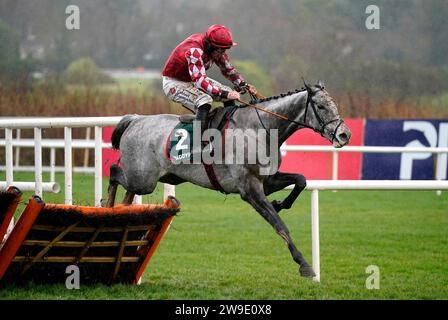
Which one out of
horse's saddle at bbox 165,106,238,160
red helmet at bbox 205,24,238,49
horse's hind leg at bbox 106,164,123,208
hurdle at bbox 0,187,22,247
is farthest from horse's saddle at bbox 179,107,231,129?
hurdle at bbox 0,187,22,247

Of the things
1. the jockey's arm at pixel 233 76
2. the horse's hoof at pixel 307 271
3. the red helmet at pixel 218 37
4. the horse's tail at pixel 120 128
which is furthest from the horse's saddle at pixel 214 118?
the horse's hoof at pixel 307 271

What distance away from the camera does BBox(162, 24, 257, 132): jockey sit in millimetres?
6184

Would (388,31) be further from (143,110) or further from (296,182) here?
(296,182)

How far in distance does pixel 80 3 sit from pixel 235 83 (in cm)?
1174

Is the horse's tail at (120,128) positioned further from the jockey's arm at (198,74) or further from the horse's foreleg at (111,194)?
Answer: the jockey's arm at (198,74)

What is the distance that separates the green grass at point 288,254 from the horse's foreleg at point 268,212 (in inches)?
7.4

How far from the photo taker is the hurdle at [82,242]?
5137 mm

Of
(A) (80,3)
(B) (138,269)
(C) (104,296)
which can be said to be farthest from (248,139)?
(A) (80,3)

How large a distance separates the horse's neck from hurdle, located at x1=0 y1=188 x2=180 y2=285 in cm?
95

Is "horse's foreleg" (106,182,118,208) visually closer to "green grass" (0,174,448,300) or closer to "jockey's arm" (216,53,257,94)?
"green grass" (0,174,448,300)

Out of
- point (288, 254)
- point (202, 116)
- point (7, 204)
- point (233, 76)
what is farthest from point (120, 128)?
point (288, 254)

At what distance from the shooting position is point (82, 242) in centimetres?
536
